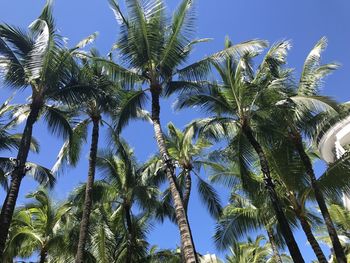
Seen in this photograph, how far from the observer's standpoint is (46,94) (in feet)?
47.5

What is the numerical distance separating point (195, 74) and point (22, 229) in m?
11.3

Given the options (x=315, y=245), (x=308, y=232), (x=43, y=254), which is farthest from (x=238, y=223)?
(x=43, y=254)

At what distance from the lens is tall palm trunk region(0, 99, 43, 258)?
11.5 meters

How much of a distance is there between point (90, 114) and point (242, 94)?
6774mm

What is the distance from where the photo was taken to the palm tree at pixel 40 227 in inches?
768

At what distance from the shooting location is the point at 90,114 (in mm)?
17766

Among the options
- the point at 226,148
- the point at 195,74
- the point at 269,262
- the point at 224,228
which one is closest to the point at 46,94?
the point at 195,74

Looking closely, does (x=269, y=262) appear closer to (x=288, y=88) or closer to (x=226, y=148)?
(x=226, y=148)

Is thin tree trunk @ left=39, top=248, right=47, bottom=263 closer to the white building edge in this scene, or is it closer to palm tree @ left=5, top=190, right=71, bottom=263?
palm tree @ left=5, top=190, right=71, bottom=263

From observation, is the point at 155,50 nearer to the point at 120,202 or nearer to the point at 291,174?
the point at 291,174

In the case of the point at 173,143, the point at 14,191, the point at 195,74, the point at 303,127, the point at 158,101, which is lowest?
the point at 14,191

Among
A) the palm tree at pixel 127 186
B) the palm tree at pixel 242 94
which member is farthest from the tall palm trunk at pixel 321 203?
the palm tree at pixel 127 186

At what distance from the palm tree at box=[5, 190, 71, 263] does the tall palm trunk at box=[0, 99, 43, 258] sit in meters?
6.99

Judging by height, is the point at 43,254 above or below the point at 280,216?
above
